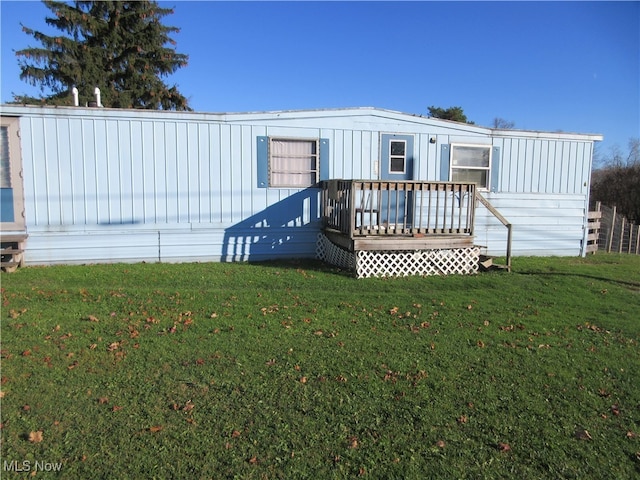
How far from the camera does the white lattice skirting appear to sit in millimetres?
8266

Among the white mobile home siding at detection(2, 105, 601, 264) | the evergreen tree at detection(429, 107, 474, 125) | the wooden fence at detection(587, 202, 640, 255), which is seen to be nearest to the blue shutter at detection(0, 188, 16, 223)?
the white mobile home siding at detection(2, 105, 601, 264)

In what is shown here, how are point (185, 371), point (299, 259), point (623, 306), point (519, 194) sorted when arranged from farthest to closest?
point (519, 194) < point (299, 259) < point (623, 306) < point (185, 371)

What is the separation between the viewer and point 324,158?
9844mm

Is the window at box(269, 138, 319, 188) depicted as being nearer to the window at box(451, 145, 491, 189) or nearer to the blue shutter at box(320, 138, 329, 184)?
the blue shutter at box(320, 138, 329, 184)

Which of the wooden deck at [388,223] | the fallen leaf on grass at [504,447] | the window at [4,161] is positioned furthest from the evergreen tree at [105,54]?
the fallen leaf on grass at [504,447]

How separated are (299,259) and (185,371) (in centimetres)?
594

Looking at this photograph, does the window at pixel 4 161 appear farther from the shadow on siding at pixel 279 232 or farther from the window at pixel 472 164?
the window at pixel 472 164

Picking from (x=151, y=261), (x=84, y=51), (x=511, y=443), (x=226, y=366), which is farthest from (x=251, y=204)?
(x=84, y=51)

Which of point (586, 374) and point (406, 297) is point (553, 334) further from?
point (406, 297)

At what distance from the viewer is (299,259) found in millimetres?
9805

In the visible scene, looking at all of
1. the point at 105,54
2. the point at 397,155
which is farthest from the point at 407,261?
the point at 105,54

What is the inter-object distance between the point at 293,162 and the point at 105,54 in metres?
18.7

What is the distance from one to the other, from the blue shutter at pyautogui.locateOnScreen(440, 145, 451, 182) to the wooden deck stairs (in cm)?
841

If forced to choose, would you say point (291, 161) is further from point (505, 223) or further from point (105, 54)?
point (105, 54)
